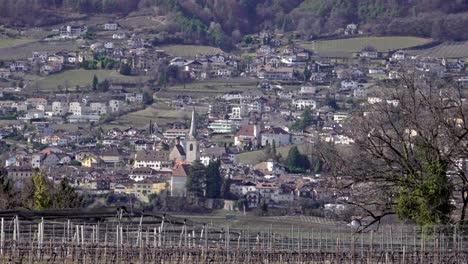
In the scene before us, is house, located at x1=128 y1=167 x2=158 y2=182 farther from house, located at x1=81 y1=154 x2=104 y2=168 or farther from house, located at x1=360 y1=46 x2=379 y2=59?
house, located at x1=360 y1=46 x2=379 y2=59

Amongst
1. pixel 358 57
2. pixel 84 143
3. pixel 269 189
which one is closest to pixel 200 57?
pixel 358 57

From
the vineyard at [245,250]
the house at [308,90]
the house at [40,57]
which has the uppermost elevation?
the vineyard at [245,250]

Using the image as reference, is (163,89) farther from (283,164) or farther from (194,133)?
(283,164)

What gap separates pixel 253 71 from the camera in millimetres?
125625

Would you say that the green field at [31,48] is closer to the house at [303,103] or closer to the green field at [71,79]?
the green field at [71,79]

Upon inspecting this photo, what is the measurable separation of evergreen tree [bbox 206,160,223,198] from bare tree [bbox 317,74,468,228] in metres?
43.7

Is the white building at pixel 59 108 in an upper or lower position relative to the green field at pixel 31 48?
lower

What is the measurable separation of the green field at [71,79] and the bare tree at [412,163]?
86.7 meters

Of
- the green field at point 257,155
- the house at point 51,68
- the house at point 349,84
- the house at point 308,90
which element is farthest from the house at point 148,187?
the house at point 349,84

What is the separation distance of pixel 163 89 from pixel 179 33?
2690 cm

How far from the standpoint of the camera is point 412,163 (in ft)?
77.2

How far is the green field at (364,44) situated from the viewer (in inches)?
4998

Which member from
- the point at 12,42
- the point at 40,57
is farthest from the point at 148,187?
the point at 12,42

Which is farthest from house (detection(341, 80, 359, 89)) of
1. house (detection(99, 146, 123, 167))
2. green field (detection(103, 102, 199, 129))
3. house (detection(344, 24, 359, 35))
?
house (detection(99, 146, 123, 167))
